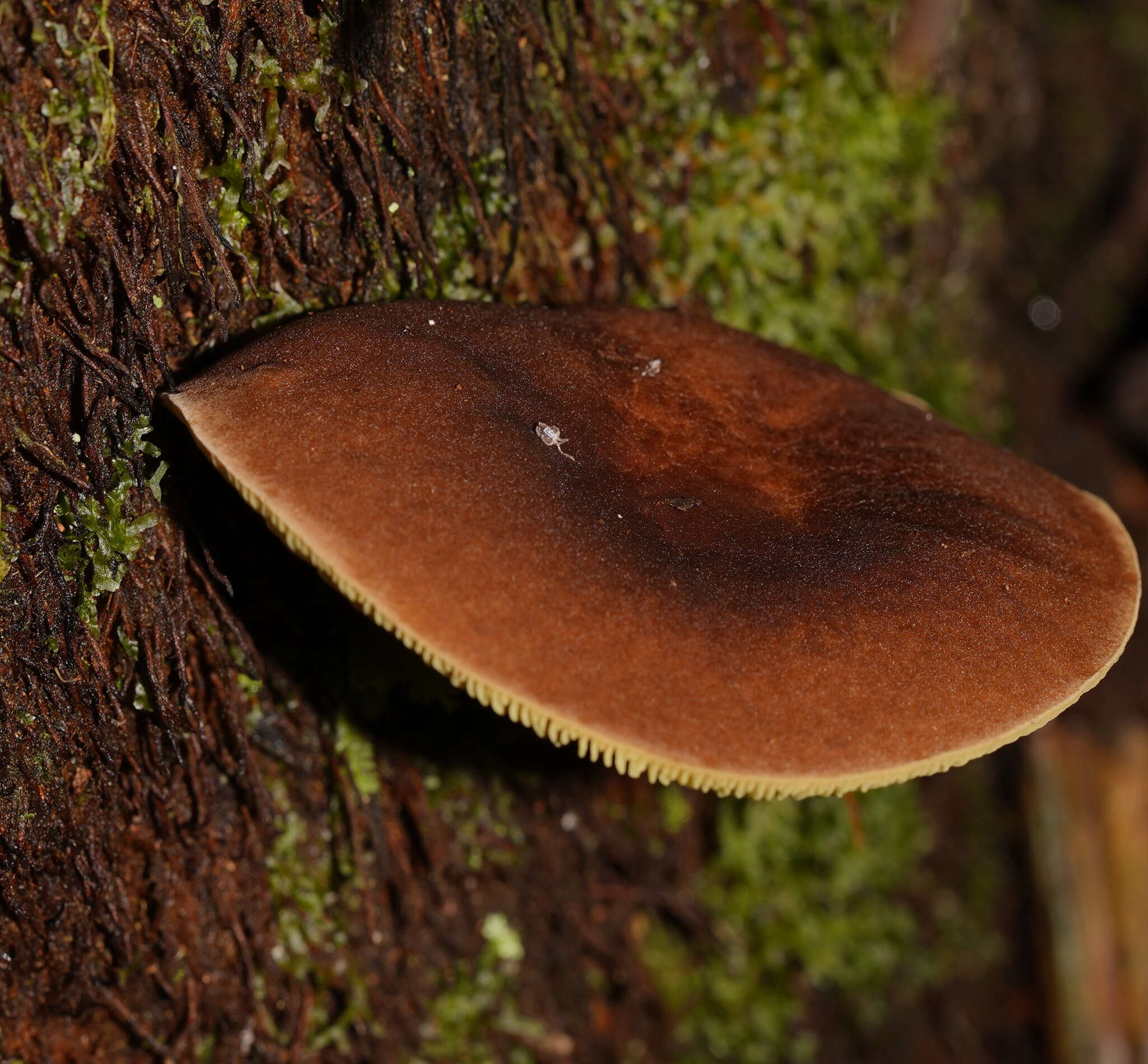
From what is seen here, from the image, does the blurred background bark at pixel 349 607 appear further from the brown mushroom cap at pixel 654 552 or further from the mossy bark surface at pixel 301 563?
the brown mushroom cap at pixel 654 552

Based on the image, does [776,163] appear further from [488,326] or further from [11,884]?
[11,884]

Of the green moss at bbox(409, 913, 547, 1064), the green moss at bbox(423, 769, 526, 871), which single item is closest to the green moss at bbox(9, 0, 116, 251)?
the green moss at bbox(423, 769, 526, 871)

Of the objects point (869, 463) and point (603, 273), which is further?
point (603, 273)

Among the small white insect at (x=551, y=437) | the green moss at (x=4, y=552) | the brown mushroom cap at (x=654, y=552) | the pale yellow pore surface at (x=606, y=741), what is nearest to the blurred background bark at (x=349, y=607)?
the green moss at (x=4, y=552)

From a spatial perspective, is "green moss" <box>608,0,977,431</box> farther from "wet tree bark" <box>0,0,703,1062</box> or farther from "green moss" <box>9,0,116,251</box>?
"green moss" <box>9,0,116,251</box>

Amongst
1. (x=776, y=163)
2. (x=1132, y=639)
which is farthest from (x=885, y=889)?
(x=776, y=163)

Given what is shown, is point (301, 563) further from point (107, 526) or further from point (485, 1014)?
point (485, 1014)
